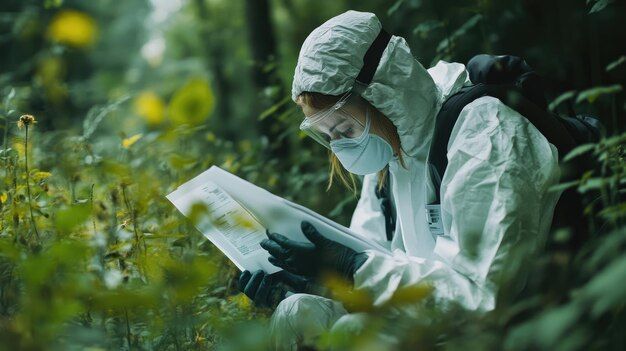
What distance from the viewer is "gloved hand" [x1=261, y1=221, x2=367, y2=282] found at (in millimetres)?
2438

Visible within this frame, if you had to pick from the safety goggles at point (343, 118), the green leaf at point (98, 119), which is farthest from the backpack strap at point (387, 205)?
the green leaf at point (98, 119)

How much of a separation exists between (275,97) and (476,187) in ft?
10.4

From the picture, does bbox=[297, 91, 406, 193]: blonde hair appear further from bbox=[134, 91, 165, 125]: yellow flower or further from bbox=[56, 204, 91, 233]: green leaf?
bbox=[56, 204, 91, 233]: green leaf

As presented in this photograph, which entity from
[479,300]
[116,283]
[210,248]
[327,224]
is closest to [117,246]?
[116,283]

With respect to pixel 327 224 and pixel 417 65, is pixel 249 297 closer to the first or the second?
pixel 327 224

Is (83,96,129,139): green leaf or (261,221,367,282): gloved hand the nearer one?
(261,221,367,282): gloved hand

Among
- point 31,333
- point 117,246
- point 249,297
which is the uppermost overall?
point 31,333

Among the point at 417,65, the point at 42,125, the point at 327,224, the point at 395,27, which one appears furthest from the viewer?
the point at 395,27

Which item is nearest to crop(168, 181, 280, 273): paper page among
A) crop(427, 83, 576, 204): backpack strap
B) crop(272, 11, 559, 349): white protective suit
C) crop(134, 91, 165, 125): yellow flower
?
crop(272, 11, 559, 349): white protective suit

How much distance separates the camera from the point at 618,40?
522 cm

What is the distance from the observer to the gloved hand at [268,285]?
2.79 metres

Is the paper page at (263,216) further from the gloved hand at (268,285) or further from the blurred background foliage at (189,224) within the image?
the blurred background foliage at (189,224)

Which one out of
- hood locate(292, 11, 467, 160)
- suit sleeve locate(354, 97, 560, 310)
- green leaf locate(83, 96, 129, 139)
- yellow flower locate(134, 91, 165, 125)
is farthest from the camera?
green leaf locate(83, 96, 129, 139)

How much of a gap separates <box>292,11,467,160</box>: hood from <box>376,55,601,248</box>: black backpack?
132mm
